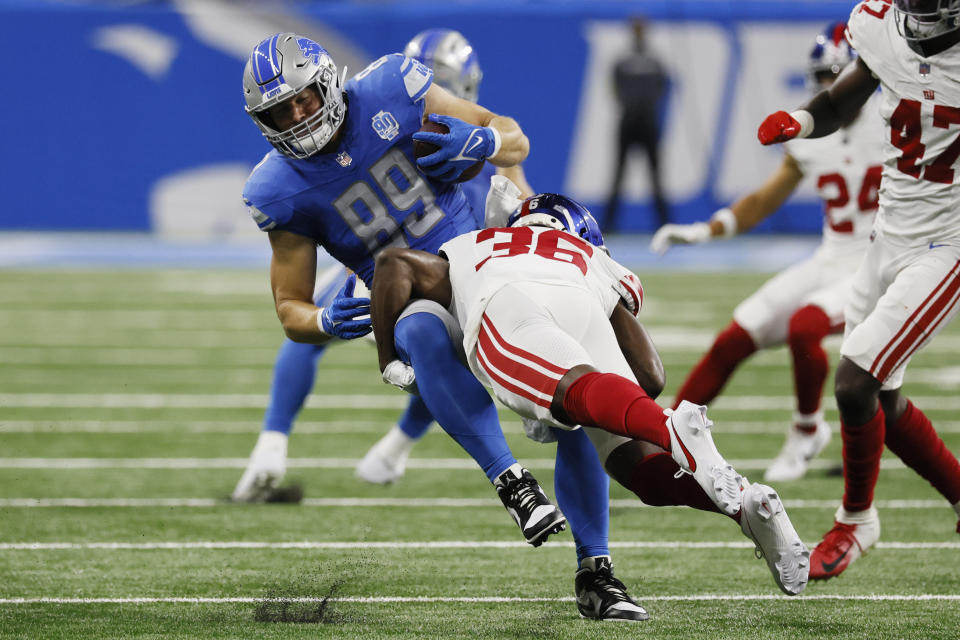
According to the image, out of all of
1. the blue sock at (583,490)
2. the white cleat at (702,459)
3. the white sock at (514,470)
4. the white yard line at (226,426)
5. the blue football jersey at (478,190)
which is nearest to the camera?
the white cleat at (702,459)

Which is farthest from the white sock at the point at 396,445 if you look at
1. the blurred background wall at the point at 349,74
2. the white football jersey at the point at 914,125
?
the blurred background wall at the point at 349,74

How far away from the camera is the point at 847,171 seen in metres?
5.47

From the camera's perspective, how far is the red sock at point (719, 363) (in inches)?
208

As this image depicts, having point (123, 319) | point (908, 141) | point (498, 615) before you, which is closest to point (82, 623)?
point (498, 615)

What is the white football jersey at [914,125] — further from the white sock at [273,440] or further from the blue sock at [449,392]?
the white sock at [273,440]

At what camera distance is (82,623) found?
320cm

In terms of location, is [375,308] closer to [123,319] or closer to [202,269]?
[123,319]

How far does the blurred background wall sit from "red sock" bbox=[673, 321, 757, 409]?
978 centimetres

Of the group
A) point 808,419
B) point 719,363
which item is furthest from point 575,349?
point 808,419

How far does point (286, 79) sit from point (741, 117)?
11.9 meters

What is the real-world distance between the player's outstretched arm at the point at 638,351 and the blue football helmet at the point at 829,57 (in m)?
2.43

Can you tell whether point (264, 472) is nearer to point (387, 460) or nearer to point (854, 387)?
point (387, 460)

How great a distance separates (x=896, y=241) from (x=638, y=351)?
88 centimetres

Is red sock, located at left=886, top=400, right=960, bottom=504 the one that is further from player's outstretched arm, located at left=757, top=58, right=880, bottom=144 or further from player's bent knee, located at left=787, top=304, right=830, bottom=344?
player's bent knee, located at left=787, top=304, right=830, bottom=344
